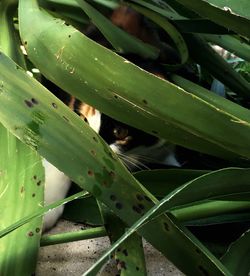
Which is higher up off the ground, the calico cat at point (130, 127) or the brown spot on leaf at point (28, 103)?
the calico cat at point (130, 127)

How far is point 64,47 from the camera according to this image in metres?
0.61

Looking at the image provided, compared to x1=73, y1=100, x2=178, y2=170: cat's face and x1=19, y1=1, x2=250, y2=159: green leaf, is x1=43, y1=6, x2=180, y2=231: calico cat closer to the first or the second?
x1=73, y1=100, x2=178, y2=170: cat's face

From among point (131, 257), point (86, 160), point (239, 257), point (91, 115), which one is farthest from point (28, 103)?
point (91, 115)

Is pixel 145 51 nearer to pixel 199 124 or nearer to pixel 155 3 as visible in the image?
pixel 155 3

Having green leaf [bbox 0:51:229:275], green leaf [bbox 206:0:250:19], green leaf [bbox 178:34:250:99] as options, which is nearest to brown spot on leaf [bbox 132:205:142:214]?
green leaf [bbox 0:51:229:275]

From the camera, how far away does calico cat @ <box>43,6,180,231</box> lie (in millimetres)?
936

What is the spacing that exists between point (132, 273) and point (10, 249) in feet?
0.46

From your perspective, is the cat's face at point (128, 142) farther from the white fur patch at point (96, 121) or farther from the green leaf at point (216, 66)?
the green leaf at point (216, 66)

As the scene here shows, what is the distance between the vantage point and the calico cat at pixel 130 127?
936 mm

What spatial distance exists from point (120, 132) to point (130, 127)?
0.8 inches

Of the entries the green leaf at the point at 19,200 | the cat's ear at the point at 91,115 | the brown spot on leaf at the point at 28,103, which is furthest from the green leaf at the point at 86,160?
the cat's ear at the point at 91,115

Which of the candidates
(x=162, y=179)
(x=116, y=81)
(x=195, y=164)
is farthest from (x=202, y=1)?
(x=195, y=164)

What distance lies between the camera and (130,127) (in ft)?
3.18

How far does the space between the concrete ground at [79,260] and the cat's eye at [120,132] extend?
24 cm
